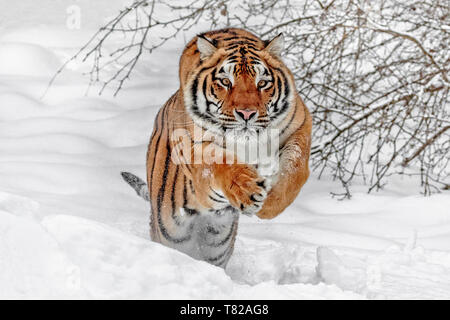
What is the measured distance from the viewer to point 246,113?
2.63 meters

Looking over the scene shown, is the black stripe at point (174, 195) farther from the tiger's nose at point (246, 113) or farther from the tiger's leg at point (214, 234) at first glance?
the tiger's nose at point (246, 113)

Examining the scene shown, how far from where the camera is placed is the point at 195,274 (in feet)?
7.38

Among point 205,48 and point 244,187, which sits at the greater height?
point 205,48

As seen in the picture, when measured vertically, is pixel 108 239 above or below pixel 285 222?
above

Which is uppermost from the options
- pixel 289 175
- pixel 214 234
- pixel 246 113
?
pixel 246 113

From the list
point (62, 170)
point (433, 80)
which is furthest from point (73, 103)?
point (433, 80)

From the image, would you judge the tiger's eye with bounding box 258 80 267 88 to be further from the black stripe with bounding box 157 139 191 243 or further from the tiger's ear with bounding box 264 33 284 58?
the black stripe with bounding box 157 139 191 243

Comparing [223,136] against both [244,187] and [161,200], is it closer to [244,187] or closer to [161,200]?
[244,187]

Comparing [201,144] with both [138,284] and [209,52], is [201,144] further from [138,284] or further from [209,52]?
[138,284]

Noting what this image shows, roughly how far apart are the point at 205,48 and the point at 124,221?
1.73 m

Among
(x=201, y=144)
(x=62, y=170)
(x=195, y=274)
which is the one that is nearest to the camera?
(x=195, y=274)

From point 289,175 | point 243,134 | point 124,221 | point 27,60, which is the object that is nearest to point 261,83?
point 243,134

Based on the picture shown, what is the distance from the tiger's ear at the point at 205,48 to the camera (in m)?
2.82
